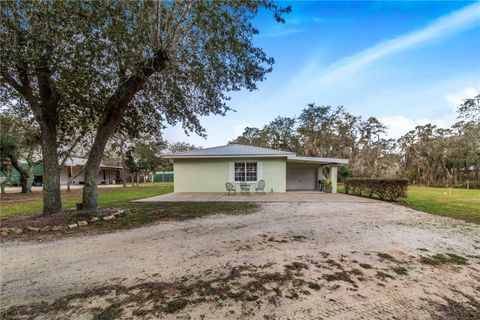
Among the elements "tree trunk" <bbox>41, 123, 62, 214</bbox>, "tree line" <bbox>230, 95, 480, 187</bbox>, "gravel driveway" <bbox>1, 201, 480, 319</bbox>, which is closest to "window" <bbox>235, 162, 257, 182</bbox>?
"gravel driveway" <bbox>1, 201, 480, 319</bbox>

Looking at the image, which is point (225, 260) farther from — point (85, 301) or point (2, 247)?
point (2, 247)

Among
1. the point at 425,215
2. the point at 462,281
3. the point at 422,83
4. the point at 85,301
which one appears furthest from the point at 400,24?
the point at 85,301

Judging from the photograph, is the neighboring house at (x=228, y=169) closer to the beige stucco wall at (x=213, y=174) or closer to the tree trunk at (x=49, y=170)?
the beige stucco wall at (x=213, y=174)

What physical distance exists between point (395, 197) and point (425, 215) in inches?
119

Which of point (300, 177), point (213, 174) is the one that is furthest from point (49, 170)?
point (300, 177)

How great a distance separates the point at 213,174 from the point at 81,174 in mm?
23081

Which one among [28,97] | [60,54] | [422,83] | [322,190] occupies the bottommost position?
[322,190]

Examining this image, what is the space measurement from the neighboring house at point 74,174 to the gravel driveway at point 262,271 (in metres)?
20.0

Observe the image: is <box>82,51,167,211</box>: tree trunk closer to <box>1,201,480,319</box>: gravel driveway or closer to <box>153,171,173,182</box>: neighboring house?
<box>1,201,480,319</box>: gravel driveway

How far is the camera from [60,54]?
4531mm

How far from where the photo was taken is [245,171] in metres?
13.4

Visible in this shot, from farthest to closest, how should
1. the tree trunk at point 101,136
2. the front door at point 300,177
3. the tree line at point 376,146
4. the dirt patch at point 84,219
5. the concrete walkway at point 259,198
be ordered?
the tree line at point 376,146 < the front door at point 300,177 < the concrete walkway at point 259,198 < the tree trunk at point 101,136 < the dirt patch at point 84,219

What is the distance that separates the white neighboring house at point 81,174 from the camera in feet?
81.5

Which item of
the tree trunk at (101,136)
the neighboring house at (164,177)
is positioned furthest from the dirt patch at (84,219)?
the neighboring house at (164,177)
